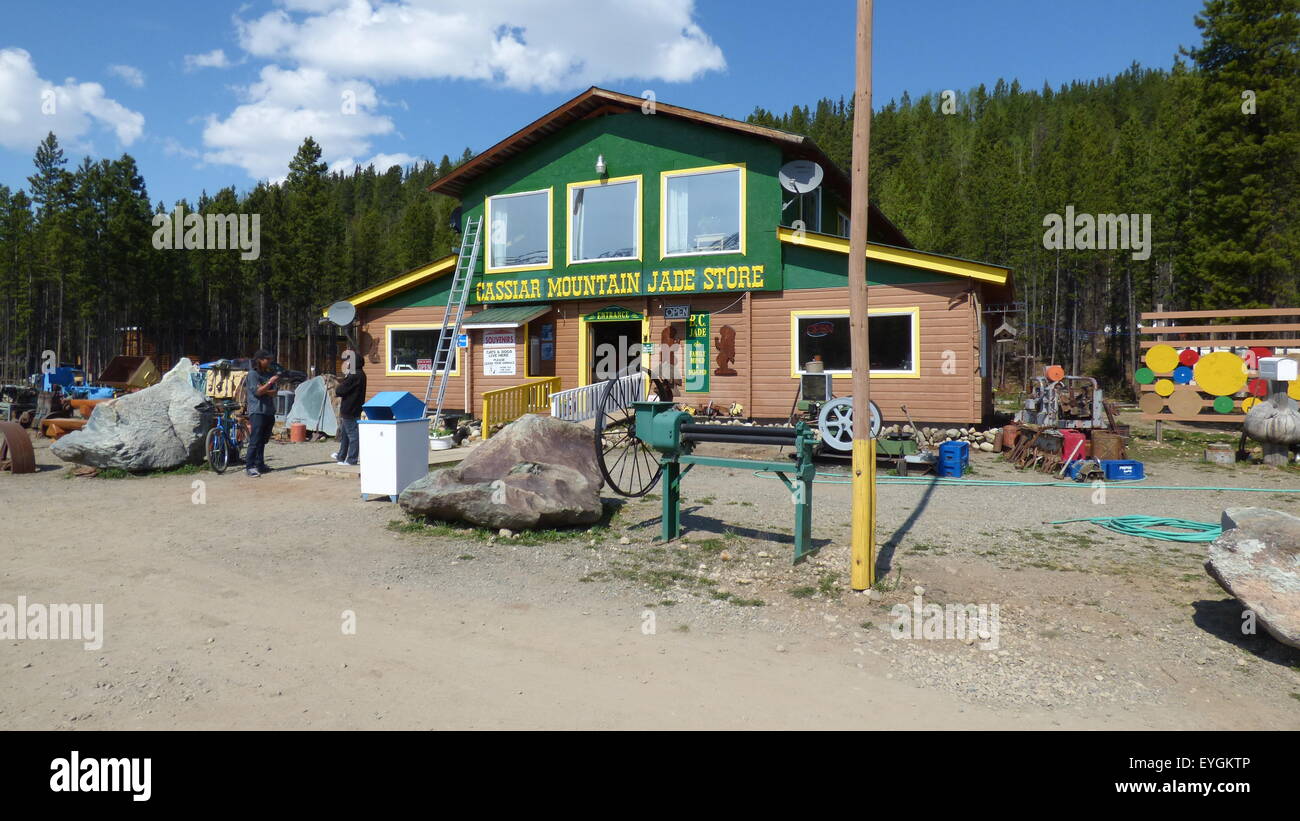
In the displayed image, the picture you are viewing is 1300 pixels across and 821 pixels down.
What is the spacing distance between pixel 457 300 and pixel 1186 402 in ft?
58.9

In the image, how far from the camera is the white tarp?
1819 centimetres

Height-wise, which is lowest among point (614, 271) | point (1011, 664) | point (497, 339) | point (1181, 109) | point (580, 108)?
point (1011, 664)

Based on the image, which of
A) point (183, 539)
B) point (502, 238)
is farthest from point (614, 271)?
point (183, 539)

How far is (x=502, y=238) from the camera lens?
67.4 ft

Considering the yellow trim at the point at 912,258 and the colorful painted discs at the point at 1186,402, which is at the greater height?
the yellow trim at the point at 912,258

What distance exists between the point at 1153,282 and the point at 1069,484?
136 ft

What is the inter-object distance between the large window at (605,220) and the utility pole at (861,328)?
12588mm

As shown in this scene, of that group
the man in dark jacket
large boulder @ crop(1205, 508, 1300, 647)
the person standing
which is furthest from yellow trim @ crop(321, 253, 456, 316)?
large boulder @ crop(1205, 508, 1300, 647)

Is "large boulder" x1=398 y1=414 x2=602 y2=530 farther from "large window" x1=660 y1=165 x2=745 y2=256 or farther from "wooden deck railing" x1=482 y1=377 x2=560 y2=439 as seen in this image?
"large window" x1=660 y1=165 x2=745 y2=256

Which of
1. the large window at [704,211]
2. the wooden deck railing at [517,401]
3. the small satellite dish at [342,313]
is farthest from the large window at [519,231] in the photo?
the small satellite dish at [342,313]

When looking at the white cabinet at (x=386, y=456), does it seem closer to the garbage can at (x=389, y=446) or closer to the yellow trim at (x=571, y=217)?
the garbage can at (x=389, y=446)

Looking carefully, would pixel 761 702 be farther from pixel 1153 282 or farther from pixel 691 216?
pixel 1153 282

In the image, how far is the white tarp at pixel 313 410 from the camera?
18188 millimetres
